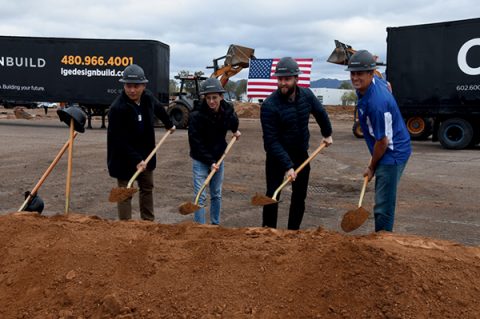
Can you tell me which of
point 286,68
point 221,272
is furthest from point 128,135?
point 221,272

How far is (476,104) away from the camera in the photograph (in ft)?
43.9

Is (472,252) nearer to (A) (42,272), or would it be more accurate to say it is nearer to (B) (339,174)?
(A) (42,272)

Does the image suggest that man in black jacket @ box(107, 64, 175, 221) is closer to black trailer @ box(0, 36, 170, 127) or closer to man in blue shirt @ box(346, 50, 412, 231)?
man in blue shirt @ box(346, 50, 412, 231)

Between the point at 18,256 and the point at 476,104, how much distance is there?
1279cm

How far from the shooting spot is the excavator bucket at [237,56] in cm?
2028

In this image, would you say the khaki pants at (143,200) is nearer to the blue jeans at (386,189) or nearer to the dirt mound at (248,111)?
the blue jeans at (386,189)

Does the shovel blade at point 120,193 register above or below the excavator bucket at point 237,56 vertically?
below

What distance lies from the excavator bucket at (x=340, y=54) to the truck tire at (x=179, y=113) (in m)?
5.90

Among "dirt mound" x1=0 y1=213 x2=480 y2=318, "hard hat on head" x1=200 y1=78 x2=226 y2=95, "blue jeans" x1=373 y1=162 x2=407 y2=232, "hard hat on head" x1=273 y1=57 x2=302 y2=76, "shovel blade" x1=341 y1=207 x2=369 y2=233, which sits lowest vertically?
"dirt mound" x1=0 y1=213 x2=480 y2=318

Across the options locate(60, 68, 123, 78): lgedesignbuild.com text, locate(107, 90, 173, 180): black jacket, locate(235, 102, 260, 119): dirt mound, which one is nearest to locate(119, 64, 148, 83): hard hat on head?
locate(107, 90, 173, 180): black jacket

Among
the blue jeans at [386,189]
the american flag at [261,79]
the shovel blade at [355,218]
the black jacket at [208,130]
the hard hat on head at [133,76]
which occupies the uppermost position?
the american flag at [261,79]

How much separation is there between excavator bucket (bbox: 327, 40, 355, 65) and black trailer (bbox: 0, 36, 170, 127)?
21.3 feet

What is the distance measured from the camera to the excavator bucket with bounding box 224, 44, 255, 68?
20.3m

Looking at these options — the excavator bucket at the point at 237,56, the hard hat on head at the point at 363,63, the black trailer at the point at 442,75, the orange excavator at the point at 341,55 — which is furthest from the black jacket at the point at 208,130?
the excavator bucket at the point at 237,56
